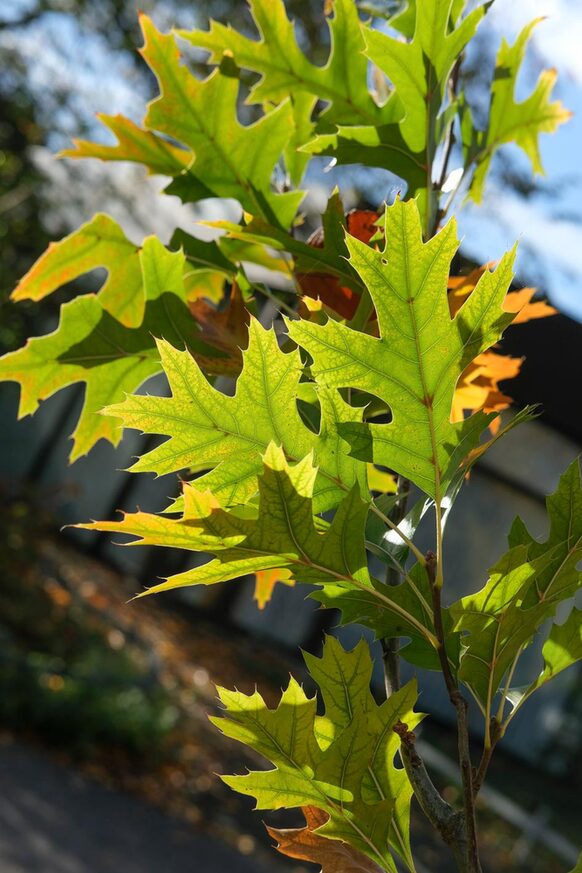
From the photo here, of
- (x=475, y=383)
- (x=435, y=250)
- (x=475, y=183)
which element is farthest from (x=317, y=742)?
(x=475, y=183)

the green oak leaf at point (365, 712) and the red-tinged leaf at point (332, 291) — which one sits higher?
the red-tinged leaf at point (332, 291)

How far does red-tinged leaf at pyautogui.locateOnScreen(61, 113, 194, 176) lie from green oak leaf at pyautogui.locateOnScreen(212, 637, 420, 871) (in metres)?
0.74

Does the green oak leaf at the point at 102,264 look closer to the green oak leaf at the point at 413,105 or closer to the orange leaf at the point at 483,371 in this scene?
the green oak leaf at the point at 413,105

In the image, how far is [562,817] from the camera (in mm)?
7586

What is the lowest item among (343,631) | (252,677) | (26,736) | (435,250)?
(252,677)

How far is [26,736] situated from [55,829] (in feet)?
3.56

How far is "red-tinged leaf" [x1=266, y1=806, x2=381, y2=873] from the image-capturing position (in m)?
0.73

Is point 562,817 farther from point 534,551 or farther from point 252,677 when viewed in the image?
point 534,551

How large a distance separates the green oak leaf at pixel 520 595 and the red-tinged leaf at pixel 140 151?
2.39ft

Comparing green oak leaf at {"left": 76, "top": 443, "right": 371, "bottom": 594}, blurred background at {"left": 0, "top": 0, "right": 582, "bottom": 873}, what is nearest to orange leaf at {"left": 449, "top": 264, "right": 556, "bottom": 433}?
green oak leaf at {"left": 76, "top": 443, "right": 371, "bottom": 594}

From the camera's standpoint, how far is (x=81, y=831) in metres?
5.46

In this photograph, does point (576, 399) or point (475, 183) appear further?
point (576, 399)

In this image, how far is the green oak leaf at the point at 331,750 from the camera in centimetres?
72

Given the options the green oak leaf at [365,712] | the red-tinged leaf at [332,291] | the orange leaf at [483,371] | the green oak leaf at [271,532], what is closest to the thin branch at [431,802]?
the green oak leaf at [365,712]
